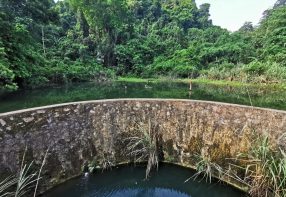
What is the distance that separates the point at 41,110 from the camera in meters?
6.50

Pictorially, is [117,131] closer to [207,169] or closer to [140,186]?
[140,186]

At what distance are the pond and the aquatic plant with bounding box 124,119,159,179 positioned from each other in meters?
0.29

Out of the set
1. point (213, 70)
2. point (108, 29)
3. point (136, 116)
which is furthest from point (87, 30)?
point (136, 116)

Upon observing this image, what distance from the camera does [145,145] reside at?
7.46m

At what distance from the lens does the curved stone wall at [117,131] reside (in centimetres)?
614

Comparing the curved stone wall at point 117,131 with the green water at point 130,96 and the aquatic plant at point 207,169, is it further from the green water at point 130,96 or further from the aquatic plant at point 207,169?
the green water at point 130,96

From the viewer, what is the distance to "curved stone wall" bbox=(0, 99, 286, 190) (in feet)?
20.2

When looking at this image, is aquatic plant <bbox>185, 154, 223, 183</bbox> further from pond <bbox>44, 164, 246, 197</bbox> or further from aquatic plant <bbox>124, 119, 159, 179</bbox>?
aquatic plant <bbox>124, 119, 159, 179</bbox>

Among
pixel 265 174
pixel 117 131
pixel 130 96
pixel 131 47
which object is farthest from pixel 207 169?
pixel 131 47

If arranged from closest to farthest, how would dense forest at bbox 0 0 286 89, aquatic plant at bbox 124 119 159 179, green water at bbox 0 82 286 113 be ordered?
aquatic plant at bbox 124 119 159 179, green water at bbox 0 82 286 113, dense forest at bbox 0 0 286 89

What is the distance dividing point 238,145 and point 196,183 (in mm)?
1423

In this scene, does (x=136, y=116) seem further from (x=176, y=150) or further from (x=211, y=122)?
(x=211, y=122)

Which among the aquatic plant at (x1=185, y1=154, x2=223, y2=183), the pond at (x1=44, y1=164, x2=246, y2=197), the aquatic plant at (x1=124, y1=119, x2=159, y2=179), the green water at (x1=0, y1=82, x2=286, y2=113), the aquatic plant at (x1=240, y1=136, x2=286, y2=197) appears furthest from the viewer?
the green water at (x1=0, y1=82, x2=286, y2=113)

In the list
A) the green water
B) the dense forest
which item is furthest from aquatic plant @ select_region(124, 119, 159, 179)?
the dense forest
